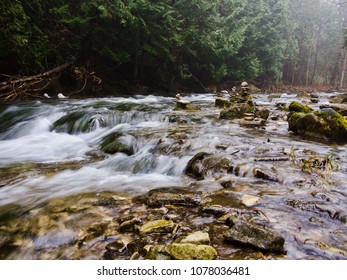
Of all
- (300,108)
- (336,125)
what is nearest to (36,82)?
(300,108)

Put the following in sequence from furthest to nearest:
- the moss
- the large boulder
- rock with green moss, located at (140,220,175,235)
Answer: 1. the moss
2. the large boulder
3. rock with green moss, located at (140,220,175,235)

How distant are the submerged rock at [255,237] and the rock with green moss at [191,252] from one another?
0.28 m

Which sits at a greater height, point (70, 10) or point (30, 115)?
point (70, 10)

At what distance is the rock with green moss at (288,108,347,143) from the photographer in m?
5.98

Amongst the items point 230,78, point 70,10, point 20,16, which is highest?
point 70,10

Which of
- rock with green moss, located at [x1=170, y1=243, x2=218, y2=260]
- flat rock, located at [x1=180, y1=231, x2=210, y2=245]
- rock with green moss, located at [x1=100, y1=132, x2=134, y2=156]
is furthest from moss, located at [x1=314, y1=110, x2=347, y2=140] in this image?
rock with green moss, located at [x1=170, y1=243, x2=218, y2=260]

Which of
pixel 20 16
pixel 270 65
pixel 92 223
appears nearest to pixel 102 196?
pixel 92 223

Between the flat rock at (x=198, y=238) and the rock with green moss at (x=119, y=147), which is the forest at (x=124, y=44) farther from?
the flat rock at (x=198, y=238)

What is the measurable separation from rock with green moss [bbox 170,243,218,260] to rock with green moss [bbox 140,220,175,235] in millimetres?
385

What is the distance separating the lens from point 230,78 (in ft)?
71.5

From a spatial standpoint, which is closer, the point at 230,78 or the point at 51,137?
the point at 51,137

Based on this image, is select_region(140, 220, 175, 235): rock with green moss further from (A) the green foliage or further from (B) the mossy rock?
(A) the green foliage
